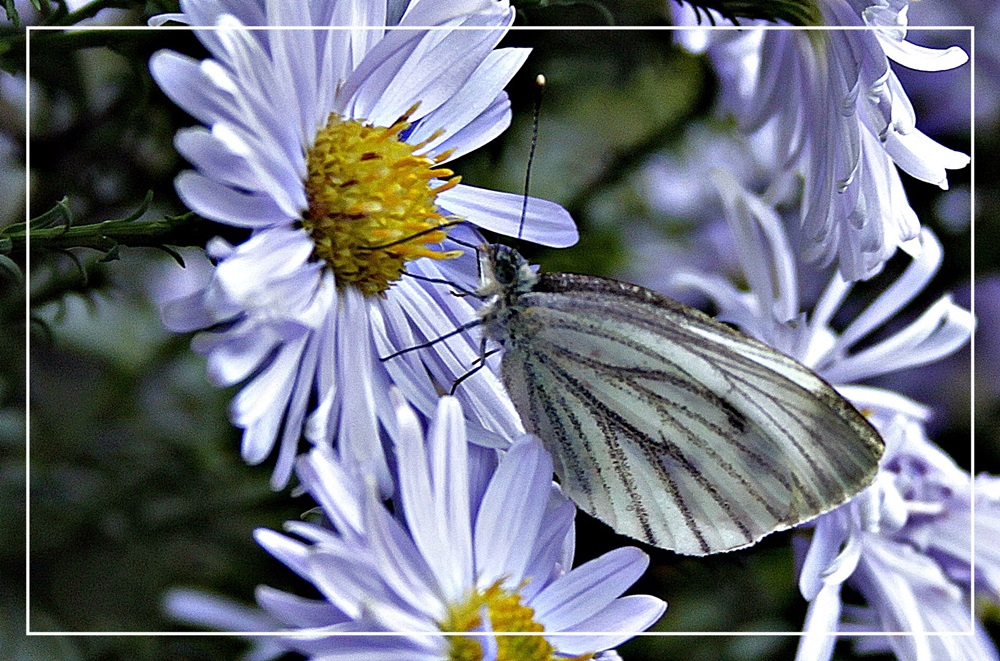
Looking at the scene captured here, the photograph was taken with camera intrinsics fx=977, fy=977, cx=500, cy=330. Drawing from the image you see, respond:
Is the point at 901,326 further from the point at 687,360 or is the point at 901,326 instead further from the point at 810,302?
the point at 687,360

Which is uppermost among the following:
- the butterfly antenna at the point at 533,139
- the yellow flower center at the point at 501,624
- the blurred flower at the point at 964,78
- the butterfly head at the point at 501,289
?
the blurred flower at the point at 964,78

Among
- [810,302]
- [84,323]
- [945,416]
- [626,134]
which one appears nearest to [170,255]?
[84,323]

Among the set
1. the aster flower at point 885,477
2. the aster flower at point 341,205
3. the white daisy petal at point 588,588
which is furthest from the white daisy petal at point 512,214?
the white daisy petal at point 588,588

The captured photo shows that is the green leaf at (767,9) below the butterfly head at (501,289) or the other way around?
the other way around

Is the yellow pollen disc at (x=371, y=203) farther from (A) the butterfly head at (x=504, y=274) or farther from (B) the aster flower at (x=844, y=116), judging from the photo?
(B) the aster flower at (x=844, y=116)

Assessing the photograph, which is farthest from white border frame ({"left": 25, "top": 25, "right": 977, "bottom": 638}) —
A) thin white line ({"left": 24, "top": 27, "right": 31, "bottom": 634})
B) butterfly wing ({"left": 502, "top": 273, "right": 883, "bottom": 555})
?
butterfly wing ({"left": 502, "top": 273, "right": 883, "bottom": 555})

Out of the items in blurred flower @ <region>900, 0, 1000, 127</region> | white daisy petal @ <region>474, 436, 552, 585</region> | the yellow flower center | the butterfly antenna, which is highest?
blurred flower @ <region>900, 0, 1000, 127</region>

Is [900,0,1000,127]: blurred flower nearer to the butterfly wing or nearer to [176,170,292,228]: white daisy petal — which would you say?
the butterfly wing
